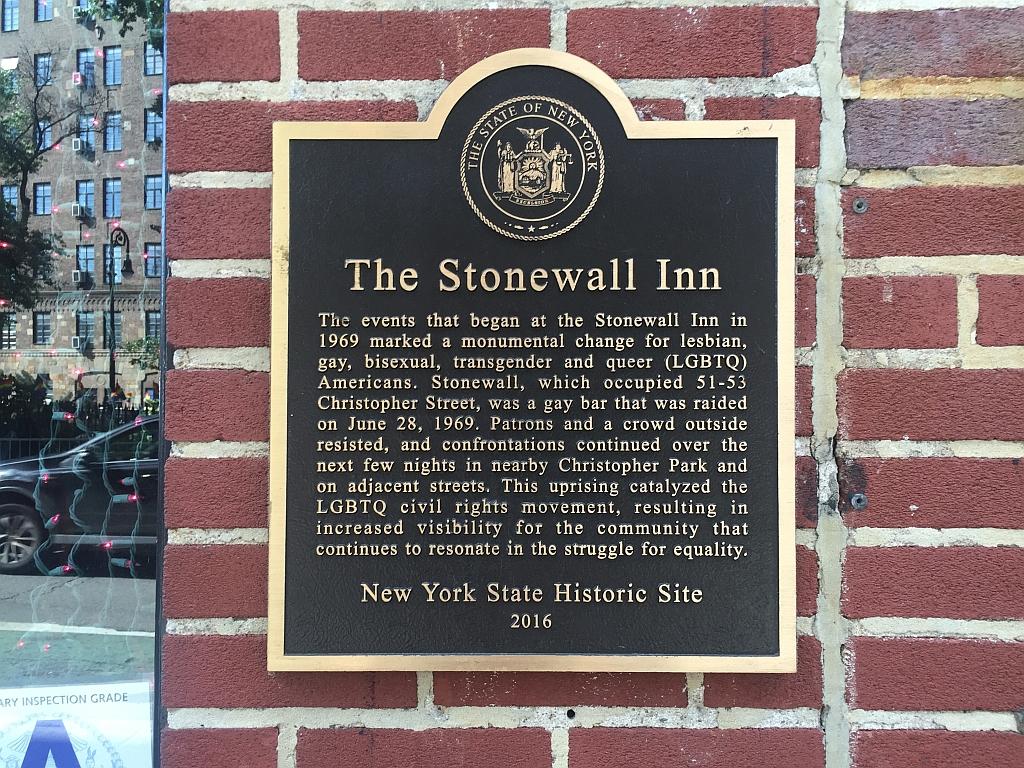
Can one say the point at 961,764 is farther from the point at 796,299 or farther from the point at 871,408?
the point at 796,299

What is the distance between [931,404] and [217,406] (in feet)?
6.32

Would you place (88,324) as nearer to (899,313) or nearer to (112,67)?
(112,67)

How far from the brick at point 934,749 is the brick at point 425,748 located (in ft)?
2.84

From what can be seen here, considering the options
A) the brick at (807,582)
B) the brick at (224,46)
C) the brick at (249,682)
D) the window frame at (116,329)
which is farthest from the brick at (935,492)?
the window frame at (116,329)

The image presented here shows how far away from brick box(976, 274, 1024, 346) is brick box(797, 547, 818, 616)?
74 centimetres

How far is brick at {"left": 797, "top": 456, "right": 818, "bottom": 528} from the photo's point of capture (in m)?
1.88

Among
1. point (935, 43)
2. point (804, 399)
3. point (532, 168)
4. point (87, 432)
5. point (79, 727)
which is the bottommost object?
point (79, 727)

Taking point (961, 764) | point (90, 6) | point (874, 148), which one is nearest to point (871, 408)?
point (874, 148)

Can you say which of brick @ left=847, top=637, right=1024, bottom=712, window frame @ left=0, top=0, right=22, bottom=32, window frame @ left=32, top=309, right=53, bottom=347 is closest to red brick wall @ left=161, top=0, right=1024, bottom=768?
brick @ left=847, top=637, right=1024, bottom=712

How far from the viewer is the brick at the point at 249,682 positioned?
6.17 ft

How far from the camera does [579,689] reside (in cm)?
187

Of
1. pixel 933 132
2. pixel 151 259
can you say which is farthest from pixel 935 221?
pixel 151 259

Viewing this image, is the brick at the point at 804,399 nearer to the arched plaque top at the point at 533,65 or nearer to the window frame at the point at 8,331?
the arched plaque top at the point at 533,65

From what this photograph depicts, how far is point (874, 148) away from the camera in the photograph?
6.22 feet
